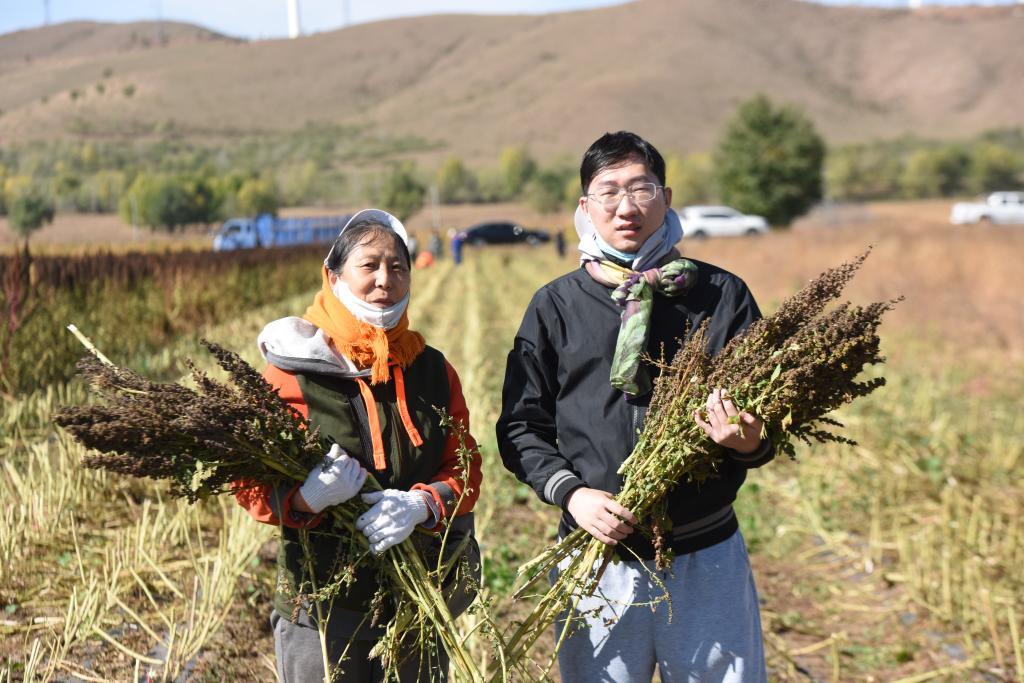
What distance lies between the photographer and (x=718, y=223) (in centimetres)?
3922

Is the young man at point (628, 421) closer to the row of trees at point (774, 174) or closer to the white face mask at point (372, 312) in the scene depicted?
the white face mask at point (372, 312)

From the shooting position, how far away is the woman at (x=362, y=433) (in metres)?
2.18

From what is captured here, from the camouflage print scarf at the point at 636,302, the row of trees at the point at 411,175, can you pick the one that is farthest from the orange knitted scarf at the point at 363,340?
the row of trees at the point at 411,175

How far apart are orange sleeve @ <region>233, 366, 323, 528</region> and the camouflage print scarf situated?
0.74 m

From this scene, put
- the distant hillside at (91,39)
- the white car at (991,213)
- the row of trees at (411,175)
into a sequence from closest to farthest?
the white car at (991,213), the row of trees at (411,175), the distant hillside at (91,39)

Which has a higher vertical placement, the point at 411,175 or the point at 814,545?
the point at 814,545

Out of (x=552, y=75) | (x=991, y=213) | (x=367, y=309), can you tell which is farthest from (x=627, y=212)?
(x=552, y=75)

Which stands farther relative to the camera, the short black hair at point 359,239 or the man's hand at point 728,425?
the short black hair at point 359,239

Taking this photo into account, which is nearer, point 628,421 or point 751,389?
point 751,389

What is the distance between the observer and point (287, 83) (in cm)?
15212

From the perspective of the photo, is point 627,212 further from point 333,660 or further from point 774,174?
point 774,174

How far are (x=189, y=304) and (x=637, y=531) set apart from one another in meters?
9.63

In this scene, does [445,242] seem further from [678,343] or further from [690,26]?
[690,26]

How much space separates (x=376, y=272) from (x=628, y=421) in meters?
0.70
